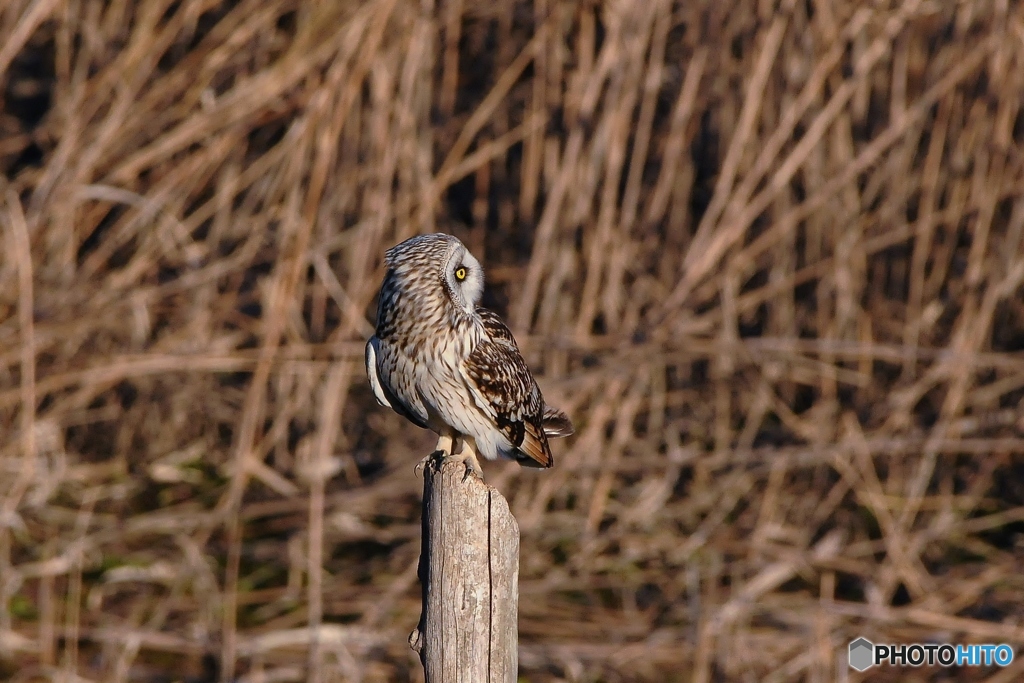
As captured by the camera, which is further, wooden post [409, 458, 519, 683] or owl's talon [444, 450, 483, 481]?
owl's talon [444, 450, 483, 481]

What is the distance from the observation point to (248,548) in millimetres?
5840

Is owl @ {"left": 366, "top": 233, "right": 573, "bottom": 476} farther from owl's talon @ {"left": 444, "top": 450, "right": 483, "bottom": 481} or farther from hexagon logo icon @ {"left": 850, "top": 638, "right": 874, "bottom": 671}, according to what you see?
hexagon logo icon @ {"left": 850, "top": 638, "right": 874, "bottom": 671}

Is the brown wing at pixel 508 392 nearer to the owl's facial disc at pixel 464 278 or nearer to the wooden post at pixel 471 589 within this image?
the owl's facial disc at pixel 464 278

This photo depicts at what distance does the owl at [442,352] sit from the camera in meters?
3.30

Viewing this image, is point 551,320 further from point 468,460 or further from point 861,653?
point 468,460

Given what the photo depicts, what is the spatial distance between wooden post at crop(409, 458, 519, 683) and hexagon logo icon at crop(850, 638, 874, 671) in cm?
277

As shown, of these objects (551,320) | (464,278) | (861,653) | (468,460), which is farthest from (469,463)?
(551,320)

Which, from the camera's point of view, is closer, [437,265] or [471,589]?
[471,589]

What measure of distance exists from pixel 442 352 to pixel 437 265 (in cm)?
23

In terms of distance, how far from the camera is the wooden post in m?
2.62

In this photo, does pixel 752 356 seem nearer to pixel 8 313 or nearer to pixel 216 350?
pixel 216 350

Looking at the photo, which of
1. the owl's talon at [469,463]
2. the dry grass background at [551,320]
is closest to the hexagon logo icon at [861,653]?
the dry grass background at [551,320]

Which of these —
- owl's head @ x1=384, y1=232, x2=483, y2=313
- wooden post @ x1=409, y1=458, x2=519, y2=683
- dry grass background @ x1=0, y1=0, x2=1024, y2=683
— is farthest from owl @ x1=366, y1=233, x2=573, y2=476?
dry grass background @ x1=0, y1=0, x2=1024, y2=683

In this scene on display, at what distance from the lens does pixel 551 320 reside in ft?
19.4
